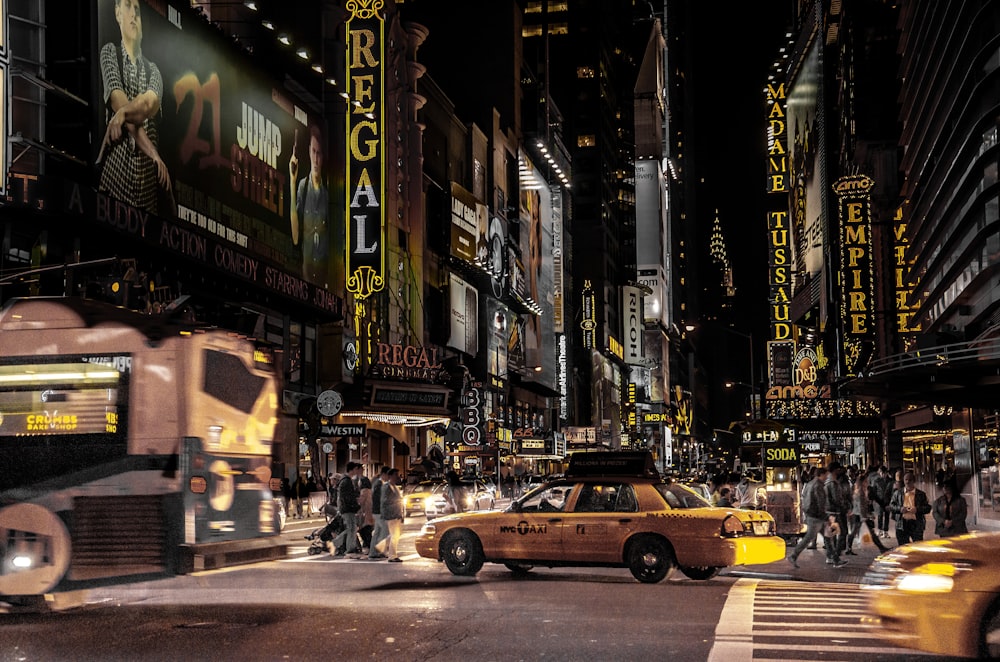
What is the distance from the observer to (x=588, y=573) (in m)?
19.5

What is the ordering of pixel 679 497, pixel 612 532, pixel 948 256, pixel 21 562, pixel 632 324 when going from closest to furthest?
pixel 21 562, pixel 612 532, pixel 679 497, pixel 948 256, pixel 632 324

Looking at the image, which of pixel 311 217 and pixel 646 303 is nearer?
pixel 311 217

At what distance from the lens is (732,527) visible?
17.3 metres

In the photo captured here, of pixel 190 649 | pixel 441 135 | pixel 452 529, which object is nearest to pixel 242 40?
pixel 441 135

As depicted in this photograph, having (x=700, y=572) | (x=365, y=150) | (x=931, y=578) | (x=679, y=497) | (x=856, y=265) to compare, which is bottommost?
(x=700, y=572)

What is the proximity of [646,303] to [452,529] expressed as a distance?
16575 centimetres

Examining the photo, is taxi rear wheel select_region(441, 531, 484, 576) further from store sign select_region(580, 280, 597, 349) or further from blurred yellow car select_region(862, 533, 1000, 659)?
store sign select_region(580, 280, 597, 349)

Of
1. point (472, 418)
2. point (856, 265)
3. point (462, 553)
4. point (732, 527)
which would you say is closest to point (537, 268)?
point (472, 418)

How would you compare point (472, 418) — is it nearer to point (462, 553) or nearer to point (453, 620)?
point (462, 553)

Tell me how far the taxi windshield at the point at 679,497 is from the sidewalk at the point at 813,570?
193 centimetres

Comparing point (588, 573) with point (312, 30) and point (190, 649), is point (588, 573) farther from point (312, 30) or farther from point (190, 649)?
point (312, 30)

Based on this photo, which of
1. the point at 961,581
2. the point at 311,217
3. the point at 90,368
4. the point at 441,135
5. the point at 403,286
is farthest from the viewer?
the point at 441,135

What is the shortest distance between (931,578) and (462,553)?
10078mm

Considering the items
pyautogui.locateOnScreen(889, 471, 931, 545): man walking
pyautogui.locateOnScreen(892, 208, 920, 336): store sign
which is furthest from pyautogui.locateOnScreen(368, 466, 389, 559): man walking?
pyautogui.locateOnScreen(892, 208, 920, 336): store sign
